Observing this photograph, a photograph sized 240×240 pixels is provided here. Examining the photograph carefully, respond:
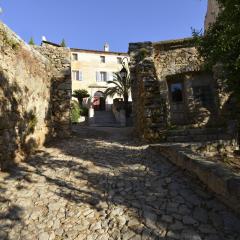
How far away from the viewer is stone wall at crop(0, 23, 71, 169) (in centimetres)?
659

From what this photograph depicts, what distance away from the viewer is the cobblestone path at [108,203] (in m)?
3.65

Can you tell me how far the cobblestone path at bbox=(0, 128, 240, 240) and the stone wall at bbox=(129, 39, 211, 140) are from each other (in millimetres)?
3305

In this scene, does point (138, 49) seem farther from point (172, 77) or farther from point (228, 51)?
point (228, 51)

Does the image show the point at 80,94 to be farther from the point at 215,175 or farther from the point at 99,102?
the point at 215,175

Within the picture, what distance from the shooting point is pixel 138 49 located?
11312 mm

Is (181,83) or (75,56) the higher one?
(75,56)

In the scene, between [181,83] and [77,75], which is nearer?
[181,83]

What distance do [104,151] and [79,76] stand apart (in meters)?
27.0

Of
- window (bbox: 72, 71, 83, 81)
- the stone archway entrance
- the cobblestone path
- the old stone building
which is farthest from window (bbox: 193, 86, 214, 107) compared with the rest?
window (bbox: 72, 71, 83, 81)

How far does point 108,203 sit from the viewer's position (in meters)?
4.53

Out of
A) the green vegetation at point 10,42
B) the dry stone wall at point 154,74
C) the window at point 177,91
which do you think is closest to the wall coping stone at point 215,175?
the dry stone wall at point 154,74

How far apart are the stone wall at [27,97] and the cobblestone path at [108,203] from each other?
0.89 metres

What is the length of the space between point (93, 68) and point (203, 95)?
24.0 metres

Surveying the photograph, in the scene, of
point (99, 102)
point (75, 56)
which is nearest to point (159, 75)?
point (99, 102)
